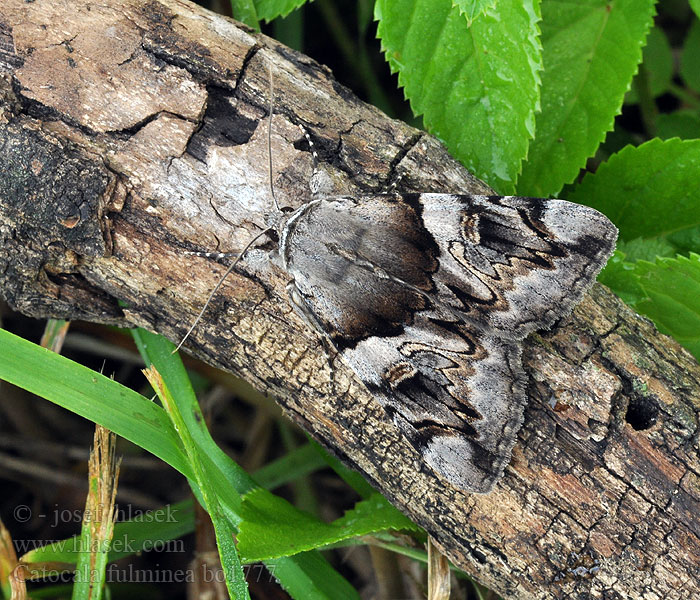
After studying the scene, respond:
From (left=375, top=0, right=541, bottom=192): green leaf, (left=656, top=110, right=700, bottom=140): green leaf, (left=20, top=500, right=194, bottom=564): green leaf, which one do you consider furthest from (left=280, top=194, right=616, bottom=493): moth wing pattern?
(left=656, top=110, right=700, bottom=140): green leaf

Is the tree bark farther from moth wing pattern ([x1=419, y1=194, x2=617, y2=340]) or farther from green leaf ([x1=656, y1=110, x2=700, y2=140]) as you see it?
green leaf ([x1=656, y1=110, x2=700, y2=140])

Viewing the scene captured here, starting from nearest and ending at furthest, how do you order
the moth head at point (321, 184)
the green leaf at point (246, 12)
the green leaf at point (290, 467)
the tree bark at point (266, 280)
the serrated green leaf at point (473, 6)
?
the tree bark at point (266, 280) → the serrated green leaf at point (473, 6) → the moth head at point (321, 184) → the green leaf at point (246, 12) → the green leaf at point (290, 467)

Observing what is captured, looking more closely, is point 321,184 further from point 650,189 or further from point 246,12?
point 650,189

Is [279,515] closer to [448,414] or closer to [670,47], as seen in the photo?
[448,414]

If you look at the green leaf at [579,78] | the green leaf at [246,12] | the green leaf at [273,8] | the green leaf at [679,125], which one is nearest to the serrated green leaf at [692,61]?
the green leaf at [679,125]

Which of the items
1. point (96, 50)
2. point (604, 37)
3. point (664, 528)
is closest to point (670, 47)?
point (604, 37)

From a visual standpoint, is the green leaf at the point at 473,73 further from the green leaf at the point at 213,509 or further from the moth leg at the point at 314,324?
the green leaf at the point at 213,509
